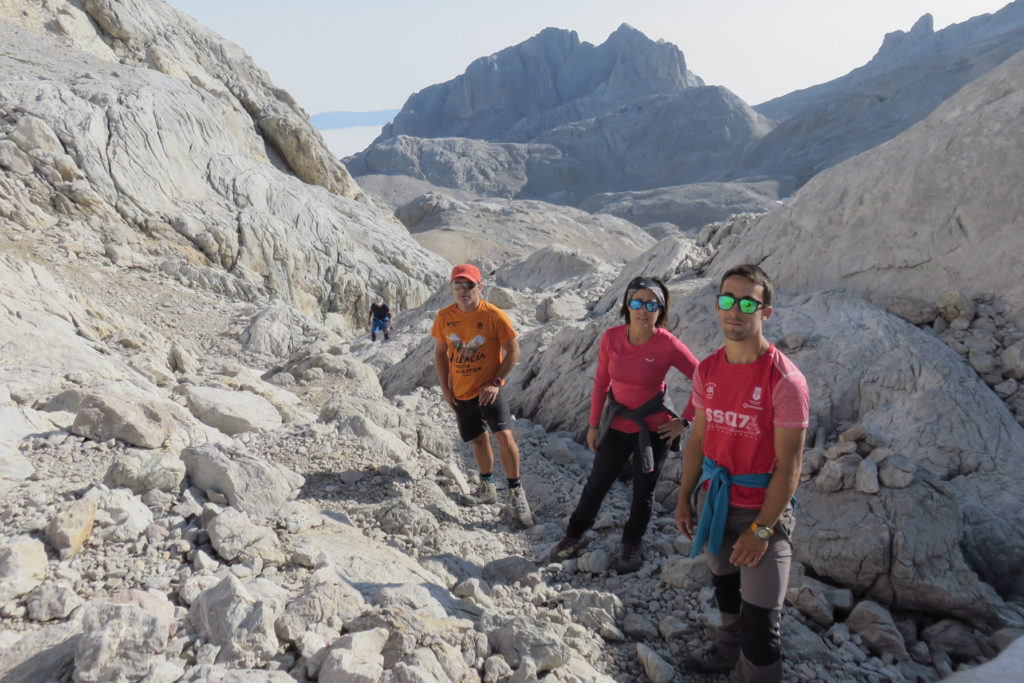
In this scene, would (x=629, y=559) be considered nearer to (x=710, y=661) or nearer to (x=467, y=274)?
(x=710, y=661)

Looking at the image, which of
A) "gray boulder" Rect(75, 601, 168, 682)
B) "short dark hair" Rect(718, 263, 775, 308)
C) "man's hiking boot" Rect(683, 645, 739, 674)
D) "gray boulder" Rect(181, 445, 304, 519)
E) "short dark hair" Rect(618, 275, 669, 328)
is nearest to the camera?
"gray boulder" Rect(75, 601, 168, 682)

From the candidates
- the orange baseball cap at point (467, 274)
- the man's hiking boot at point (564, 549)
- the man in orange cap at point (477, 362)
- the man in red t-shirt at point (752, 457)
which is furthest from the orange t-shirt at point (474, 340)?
the man in red t-shirt at point (752, 457)

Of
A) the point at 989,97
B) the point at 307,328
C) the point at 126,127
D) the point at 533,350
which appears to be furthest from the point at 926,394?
the point at 126,127

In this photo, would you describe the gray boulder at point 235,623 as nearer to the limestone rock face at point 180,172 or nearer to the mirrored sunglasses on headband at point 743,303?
the mirrored sunglasses on headband at point 743,303

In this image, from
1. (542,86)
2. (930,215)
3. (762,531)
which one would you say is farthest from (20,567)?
(542,86)

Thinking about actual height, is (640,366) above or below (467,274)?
below

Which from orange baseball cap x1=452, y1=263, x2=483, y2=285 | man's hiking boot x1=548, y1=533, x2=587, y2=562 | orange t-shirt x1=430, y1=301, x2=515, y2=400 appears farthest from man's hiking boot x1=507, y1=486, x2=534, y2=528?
orange baseball cap x1=452, y1=263, x2=483, y2=285

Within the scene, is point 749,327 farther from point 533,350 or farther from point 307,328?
point 307,328

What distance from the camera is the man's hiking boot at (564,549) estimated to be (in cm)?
434

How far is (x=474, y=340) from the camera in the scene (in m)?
4.63

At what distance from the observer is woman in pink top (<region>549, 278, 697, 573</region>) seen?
154 inches

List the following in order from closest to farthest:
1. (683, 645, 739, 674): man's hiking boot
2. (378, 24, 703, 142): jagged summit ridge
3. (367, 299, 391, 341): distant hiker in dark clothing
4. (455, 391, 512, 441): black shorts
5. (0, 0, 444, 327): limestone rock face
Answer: (683, 645, 739, 674): man's hiking boot < (455, 391, 512, 441): black shorts < (367, 299, 391, 341): distant hiker in dark clothing < (0, 0, 444, 327): limestone rock face < (378, 24, 703, 142): jagged summit ridge

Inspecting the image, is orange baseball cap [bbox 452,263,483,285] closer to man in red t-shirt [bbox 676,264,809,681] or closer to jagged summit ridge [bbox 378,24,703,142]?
man in red t-shirt [bbox 676,264,809,681]

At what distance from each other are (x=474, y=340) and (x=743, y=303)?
2.32 m
